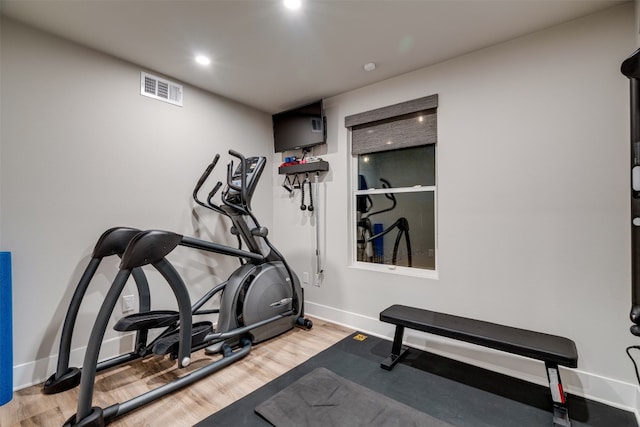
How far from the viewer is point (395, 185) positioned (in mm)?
2936

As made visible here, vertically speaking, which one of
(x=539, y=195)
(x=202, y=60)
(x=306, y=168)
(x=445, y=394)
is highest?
(x=202, y=60)

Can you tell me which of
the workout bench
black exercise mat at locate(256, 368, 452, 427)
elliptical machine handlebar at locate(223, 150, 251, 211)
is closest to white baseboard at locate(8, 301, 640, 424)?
the workout bench

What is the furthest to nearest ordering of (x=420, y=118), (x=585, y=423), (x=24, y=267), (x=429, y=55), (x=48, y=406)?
(x=420, y=118) → (x=429, y=55) → (x=24, y=267) → (x=48, y=406) → (x=585, y=423)

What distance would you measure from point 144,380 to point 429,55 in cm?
331

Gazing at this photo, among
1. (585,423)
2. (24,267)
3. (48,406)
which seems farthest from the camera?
(24,267)

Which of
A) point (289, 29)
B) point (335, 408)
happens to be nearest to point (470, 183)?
point (289, 29)

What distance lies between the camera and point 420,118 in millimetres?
2666

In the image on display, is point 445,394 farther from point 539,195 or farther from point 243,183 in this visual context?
point 243,183

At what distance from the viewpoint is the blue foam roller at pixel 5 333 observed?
1.78 meters

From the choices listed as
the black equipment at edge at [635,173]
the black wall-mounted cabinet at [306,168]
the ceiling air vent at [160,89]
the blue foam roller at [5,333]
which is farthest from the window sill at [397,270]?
the blue foam roller at [5,333]

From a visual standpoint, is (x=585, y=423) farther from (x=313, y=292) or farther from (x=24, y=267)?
(x=24, y=267)

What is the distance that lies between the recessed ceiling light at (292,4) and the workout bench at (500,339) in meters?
2.27

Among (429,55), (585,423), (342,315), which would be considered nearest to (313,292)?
(342,315)

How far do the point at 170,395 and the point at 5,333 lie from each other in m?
1.06
